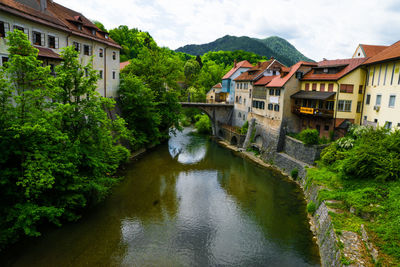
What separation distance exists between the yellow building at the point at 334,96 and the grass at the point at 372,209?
1074 centimetres

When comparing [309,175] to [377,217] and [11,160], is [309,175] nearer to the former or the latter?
[377,217]

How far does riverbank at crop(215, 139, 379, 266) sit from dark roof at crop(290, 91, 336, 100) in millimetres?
11053

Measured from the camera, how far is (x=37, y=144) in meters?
15.1

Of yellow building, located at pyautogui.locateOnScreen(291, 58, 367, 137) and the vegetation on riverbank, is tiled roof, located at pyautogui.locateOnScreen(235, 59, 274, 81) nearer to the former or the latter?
yellow building, located at pyautogui.locateOnScreen(291, 58, 367, 137)

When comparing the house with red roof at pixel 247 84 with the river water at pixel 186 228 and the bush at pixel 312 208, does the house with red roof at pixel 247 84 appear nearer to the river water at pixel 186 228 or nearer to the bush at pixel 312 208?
the river water at pixel 186 228

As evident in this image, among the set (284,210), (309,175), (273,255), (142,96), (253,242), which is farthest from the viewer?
(142,96)

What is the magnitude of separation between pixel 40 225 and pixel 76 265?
16.3 feet

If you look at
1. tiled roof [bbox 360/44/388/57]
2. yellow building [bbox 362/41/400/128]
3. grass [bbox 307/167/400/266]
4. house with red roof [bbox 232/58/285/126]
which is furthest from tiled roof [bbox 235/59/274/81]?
grass [bbox 307/167/400/266]

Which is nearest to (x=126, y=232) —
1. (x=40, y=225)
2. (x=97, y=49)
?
(x=40, y=225)

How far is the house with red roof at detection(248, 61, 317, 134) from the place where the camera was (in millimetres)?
34156

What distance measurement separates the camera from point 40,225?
56.7 ft

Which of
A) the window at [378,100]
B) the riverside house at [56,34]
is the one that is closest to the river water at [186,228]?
the window at [378,100]

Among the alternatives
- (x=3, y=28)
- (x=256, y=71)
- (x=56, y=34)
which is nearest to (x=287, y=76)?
(x=256, y=71)

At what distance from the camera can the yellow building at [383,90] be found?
907 inches
